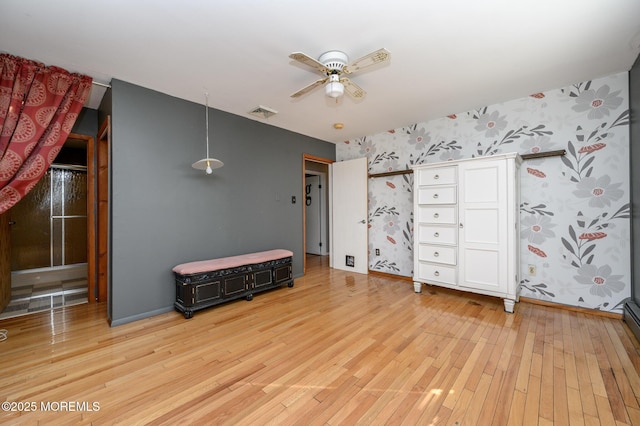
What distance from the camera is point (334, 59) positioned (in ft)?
7.00

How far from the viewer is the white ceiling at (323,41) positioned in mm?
1708

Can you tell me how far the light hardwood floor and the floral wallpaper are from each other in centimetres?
39

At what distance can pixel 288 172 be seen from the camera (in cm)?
421

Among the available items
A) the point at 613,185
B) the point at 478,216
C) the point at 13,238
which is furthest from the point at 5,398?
the point at 613,185

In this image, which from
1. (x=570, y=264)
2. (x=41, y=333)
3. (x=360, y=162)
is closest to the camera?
(x=41, y=333)

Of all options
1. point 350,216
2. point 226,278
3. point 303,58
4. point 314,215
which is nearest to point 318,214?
point 314,215

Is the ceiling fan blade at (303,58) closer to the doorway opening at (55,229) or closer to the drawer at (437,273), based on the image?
the drawer at (437,273)

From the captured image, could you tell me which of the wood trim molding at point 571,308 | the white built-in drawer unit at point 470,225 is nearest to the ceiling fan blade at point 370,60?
the white built-in drawer unit at point 470,225

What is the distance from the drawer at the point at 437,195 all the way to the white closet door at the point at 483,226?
0.38 feet

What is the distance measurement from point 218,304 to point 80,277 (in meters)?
3.23

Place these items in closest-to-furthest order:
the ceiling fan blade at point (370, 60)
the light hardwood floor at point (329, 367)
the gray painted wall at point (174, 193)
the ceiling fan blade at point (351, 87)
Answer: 1. the light hardwood floor at point (329, 367)
2. the ceiling fan blade at point (370, 60)
3. the ceiling fan blade at point (351, 87)
4. the gray painted wall at point (174, 193)

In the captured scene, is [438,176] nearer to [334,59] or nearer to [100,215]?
[334,59]

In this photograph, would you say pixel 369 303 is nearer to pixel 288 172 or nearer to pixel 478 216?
pixel 478 216

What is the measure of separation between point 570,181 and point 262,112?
3681mm
